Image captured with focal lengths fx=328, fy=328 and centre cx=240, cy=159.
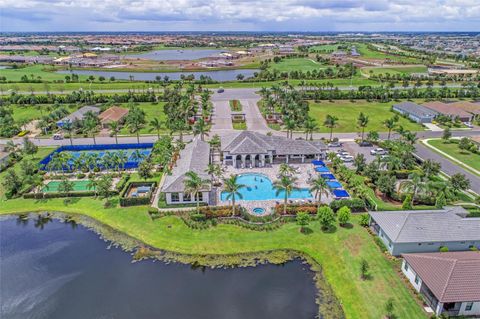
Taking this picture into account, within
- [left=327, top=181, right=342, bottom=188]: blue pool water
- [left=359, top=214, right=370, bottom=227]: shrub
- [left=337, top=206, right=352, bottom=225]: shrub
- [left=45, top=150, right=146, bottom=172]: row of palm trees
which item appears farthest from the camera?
[left=45, top=150, right=146, bottom=172]: row of palm trees

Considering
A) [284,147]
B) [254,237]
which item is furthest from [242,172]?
[254,237]

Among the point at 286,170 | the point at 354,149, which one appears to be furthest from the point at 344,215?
the point at 354,149

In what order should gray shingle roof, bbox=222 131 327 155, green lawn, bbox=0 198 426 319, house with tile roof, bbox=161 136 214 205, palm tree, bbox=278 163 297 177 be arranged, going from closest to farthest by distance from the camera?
1. green lawn, bbox=0 198 426 319
2. house with tile roof, bbox=161 136 214 205
3. palm tree, bbox=278 163 297 177
4. gray shingle roof, bbox=222 131 327 155

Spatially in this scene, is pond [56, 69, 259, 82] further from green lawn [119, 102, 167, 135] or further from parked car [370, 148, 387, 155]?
parked car [370, 148, 387, 155]

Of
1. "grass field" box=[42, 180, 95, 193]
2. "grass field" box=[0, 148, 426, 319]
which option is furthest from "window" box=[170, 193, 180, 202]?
"grass field" box=[42, 180, 95, 193]

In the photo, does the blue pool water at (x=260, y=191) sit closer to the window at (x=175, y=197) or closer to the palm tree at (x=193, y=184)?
the palm tree at (x=193, y=184)

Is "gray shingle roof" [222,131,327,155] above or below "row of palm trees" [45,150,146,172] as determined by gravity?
above

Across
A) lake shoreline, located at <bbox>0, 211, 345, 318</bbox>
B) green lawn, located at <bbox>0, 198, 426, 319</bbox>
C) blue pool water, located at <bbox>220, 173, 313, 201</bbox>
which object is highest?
blue pool water, located at <bbox>220, 173, 313, 201</bbox>

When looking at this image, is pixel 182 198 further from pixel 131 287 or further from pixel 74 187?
pixel 74 187
